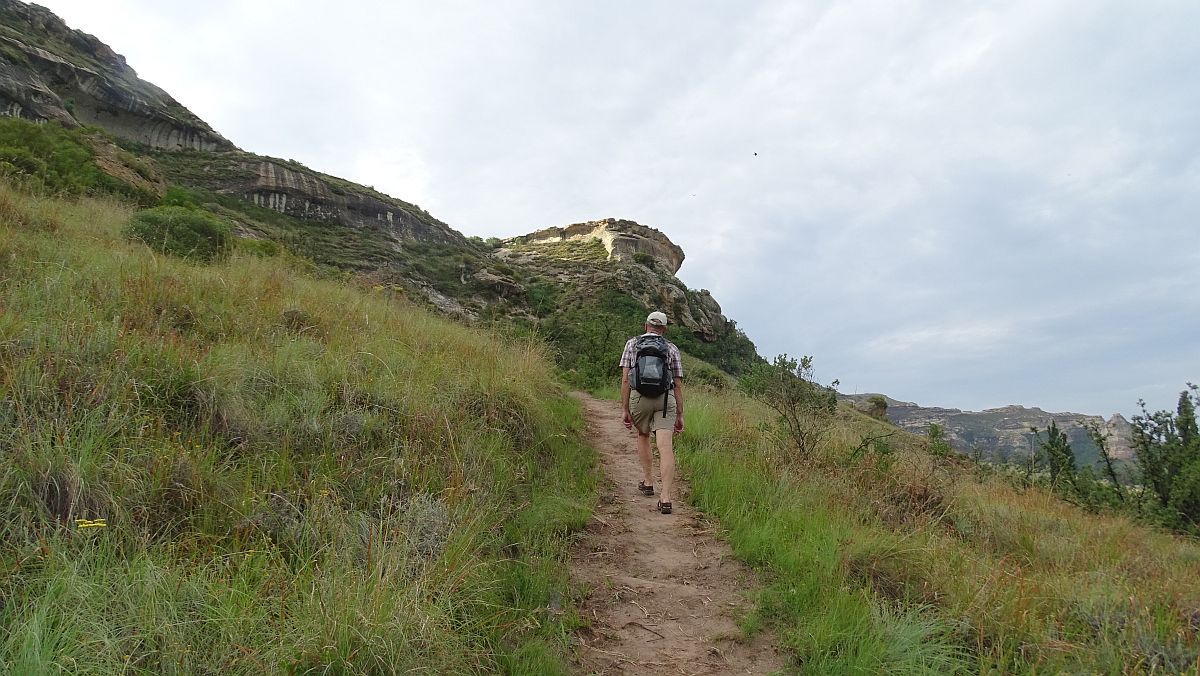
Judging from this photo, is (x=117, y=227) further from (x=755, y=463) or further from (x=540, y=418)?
(x=755, y=463)

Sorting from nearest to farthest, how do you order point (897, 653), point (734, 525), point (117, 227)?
1. point (897, 653)
2. point (734, 525)
3. point (117, 227)

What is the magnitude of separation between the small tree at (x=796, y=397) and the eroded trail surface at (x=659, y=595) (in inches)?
87.3

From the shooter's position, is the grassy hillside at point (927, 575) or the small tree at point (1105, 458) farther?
the small tree at point (1105, 458)

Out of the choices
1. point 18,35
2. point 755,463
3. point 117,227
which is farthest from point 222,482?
point 18,35

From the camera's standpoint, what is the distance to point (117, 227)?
6.77 meters

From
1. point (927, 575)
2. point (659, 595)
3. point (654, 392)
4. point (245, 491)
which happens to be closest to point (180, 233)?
point (245, 491)

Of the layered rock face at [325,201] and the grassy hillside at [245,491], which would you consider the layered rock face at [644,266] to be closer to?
the layered rock face at [325,201]

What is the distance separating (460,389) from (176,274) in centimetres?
305

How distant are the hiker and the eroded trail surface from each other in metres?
0.54

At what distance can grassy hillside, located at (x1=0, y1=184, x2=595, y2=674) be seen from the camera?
5.97ft

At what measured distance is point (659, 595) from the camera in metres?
3.46

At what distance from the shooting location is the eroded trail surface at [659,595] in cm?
277

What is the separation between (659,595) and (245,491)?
2513 millimetres

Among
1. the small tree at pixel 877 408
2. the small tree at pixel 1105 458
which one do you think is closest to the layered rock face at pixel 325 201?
the small tree at pixel 877 408
